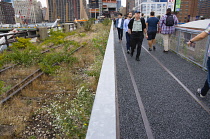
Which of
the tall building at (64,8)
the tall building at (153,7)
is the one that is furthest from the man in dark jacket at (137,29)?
the tall building at (64,8)

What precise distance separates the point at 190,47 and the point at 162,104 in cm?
497

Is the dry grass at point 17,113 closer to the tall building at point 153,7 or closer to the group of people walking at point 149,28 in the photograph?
the group of people walking at point 149,28

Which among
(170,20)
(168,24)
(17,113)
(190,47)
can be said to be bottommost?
(17,113)

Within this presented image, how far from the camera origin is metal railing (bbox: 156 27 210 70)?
22.6 feet

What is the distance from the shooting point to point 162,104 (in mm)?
4141

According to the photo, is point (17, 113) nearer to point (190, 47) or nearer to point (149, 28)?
point (190, 47)

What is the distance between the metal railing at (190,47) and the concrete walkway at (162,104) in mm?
554

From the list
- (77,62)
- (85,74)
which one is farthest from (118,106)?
(77,62)

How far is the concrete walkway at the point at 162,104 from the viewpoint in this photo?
10.4ft

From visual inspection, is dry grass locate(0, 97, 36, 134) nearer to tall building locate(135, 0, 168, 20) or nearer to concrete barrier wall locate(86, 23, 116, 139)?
concrete barrier wall locate(86, 23, 116, 139)

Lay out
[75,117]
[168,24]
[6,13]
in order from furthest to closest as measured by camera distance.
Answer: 1. [6,13]
2. [168,24]
3. [75,117]

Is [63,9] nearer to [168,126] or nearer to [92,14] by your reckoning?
[92,14]

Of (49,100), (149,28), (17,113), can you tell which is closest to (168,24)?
(149,28)

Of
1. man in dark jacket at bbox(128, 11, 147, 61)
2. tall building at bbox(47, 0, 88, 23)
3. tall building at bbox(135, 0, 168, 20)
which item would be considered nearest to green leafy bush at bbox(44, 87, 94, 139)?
man in dark jacket at bbox(128, 11, 147, 61)
